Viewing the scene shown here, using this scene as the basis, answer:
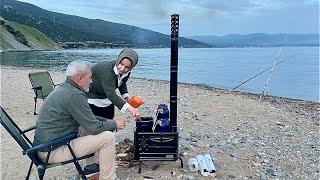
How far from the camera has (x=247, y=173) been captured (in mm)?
7129

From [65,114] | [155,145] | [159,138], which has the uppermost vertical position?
[65,114]

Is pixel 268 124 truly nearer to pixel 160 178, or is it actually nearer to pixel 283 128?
pixel 283 128

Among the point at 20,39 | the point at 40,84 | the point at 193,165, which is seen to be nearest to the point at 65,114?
the point at 193,165

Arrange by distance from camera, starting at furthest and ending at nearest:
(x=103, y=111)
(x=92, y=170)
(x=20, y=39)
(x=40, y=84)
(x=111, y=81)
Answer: (x=20, y=39)
(x=40, y=84)
(x=103, y=111)
(x=111, y=81)
(x=92, y=170)

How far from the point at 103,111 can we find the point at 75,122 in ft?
3.85

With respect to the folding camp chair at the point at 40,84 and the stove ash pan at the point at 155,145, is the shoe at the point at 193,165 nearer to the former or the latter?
the stove ash pan at the point at 155,145

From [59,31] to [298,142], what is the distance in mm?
197452

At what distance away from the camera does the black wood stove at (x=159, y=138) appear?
6344mm

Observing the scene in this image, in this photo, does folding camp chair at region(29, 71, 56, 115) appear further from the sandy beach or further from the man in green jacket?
the man in green jacket

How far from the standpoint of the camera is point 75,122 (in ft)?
17.6

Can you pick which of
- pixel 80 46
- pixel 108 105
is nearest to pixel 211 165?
pixel 108 105

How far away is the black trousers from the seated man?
966mm

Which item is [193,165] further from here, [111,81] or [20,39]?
[20,39]

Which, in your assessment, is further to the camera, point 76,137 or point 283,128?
point 283,128
